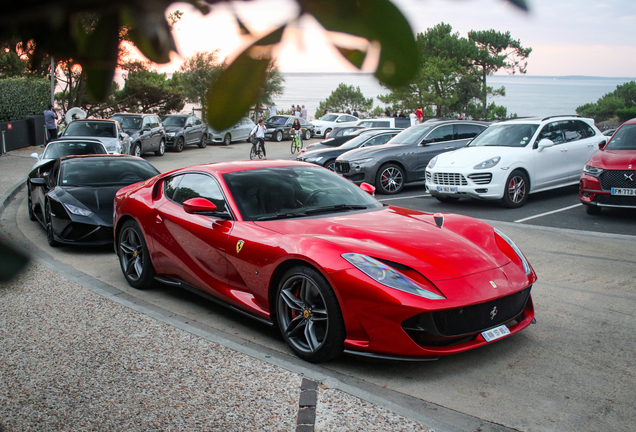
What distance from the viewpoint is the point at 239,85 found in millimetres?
850

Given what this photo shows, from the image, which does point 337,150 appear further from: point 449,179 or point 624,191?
point 624,191

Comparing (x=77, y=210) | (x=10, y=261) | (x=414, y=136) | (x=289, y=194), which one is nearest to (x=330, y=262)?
(x=289, y=194)

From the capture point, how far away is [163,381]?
3.57 m

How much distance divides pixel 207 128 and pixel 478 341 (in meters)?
3.22

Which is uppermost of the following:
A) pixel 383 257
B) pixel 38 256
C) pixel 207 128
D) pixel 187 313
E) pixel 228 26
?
pixel 228 26

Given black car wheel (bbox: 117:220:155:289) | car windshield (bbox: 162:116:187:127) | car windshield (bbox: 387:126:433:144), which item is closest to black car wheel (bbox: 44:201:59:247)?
black car wheel (bbox: 117:220:155:289)

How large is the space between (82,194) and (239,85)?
7556 millimetres

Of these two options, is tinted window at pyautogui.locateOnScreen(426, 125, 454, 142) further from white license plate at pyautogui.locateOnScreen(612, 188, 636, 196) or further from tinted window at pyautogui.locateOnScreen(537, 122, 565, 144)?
→ white license plate at pyautogui.locateOnScreen(612, 188, 636, 196)

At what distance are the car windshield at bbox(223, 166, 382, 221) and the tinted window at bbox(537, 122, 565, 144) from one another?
6.62 meters

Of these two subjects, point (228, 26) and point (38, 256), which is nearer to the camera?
point (228, 26)

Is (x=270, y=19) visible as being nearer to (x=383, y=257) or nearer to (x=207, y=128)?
(x=207, y=128)

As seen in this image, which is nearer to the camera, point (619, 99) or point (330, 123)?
point (619, 99)

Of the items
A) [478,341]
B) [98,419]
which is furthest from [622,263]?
[98,419]

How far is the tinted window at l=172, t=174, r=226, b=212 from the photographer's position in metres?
4.95
